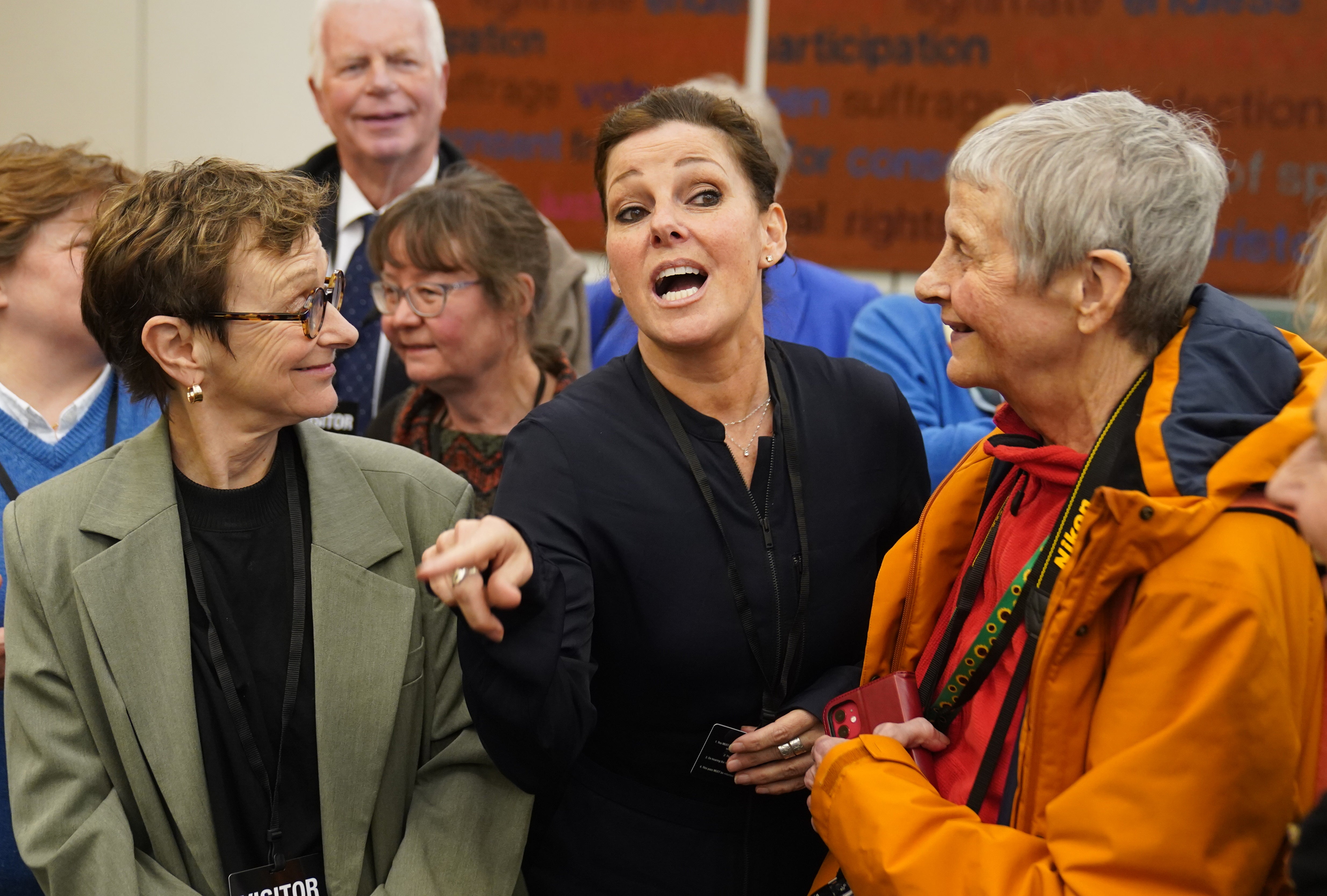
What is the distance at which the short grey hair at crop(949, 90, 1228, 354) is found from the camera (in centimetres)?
151

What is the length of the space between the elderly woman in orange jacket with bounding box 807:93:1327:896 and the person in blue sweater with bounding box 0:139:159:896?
5.48ft

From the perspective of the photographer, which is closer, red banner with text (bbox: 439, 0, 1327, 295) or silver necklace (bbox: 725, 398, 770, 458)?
silver necklace (bbox: 725, 398, 770, 458)

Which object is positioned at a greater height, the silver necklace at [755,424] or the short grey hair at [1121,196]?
the short grey hair at [1121,196]

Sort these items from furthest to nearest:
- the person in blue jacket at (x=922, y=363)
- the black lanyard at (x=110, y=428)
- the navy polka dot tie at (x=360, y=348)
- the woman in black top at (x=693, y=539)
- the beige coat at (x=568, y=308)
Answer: the beige coat at (x=568, y=308) < the navy polka dot tie at (x=360, y=348) < the person in blue jacket at (x=922, y=363) < the black lanyard at (x=110, y=428) < the woman in black top at (x=693, y=539)

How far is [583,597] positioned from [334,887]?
62 cm

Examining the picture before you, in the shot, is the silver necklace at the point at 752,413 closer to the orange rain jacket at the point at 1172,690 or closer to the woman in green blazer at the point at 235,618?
the woman in green blazer at the point at 235,618

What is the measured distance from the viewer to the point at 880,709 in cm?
170

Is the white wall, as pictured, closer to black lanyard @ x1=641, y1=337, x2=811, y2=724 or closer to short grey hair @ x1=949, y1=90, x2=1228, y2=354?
black lanyard @ x1=641, y1=337, x2=811, y2=724

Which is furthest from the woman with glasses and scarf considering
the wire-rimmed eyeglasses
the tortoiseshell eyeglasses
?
the tortoiseshell eyeglasses

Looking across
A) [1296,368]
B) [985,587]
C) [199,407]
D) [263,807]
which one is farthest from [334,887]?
[1296,368]

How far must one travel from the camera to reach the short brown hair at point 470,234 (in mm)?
2852

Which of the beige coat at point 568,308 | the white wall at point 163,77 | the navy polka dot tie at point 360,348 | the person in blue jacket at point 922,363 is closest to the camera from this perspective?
the person in blue jacket at point 922,363

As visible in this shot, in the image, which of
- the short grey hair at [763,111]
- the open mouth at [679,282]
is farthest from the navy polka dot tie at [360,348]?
the open mouth at [679,282]

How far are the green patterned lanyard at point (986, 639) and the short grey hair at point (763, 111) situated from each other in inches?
80.5
